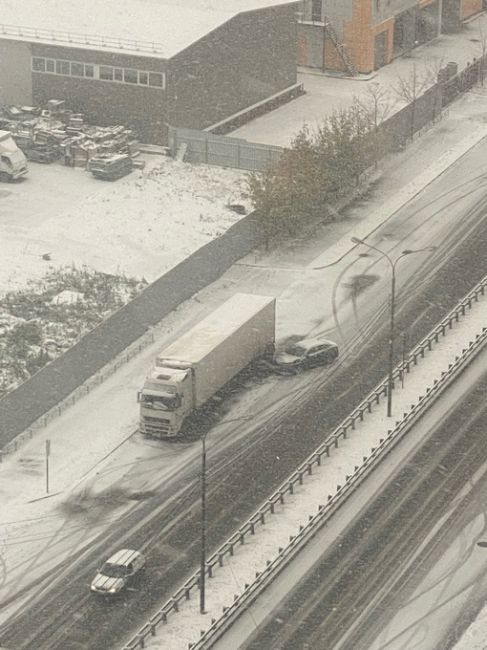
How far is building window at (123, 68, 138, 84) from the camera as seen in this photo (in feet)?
294

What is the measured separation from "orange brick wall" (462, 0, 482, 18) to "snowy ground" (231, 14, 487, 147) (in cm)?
239

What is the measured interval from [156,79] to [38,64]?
8.27 meters

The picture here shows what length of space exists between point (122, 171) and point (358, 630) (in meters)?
42.7

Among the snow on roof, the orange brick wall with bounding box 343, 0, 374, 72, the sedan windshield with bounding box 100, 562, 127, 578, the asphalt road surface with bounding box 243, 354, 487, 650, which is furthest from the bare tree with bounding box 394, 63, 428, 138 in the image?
the sedan windshield with bounding box 100, 562, 127, 578

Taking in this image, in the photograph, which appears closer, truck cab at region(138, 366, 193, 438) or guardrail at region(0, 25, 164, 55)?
truck cab at region(138, 366, 193, 438)

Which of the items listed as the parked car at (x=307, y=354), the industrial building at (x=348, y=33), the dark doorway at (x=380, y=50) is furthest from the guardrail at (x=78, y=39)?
the parked car at (x=307, y=354)

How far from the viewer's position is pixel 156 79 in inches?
3511

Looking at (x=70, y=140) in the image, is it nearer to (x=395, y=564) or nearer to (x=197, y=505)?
(x=197, y=505)

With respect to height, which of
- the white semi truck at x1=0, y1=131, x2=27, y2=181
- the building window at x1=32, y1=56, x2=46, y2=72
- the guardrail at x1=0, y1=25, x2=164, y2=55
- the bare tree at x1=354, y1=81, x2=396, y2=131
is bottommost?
the bare tree at x1=354, y1=81, x2=396, y2=131

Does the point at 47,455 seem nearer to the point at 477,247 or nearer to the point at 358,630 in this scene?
the point at 358,630

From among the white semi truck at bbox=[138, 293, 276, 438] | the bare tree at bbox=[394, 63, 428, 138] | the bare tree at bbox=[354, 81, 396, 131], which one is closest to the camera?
the white semi truck at bbox=[138, 293, 276, 438]

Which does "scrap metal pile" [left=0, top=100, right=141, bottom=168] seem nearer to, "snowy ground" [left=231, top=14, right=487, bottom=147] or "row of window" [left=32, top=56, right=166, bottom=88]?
"row of window" [left=32, top=56, right=166, bottom=88]

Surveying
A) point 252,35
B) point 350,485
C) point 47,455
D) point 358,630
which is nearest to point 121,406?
point 47,455

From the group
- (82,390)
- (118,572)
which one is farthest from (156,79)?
(118,572)
